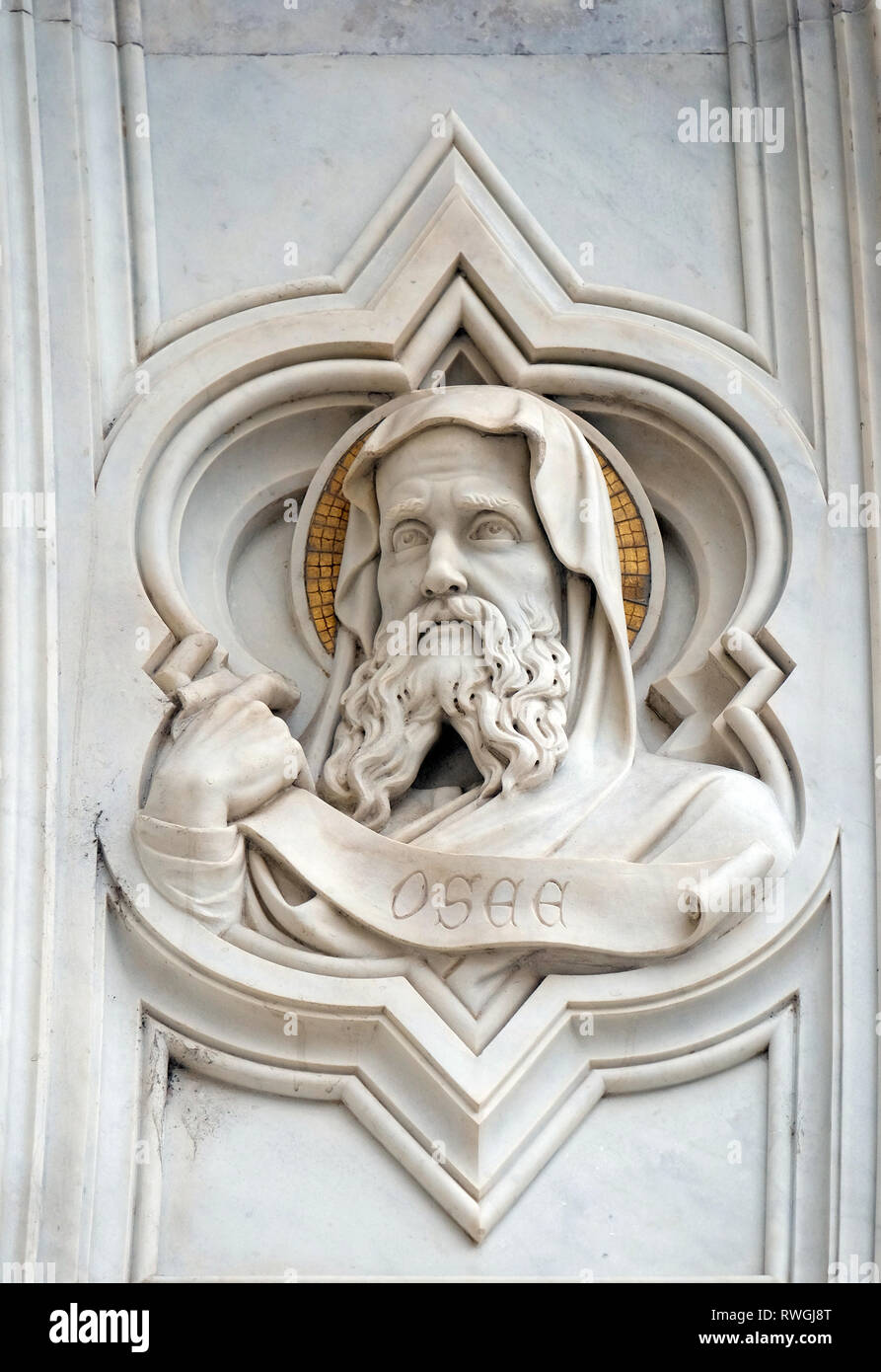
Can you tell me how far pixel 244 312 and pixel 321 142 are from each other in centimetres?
45

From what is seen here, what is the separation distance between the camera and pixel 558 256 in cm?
588

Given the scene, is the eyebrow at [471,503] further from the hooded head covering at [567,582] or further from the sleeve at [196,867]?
the sleeve at [196,867]

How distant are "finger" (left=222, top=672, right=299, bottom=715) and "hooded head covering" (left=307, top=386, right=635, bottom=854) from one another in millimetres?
91

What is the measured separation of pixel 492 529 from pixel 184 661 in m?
0.66

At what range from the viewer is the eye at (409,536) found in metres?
5.52

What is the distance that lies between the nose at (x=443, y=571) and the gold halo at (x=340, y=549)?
337 mm

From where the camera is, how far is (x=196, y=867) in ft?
17.0

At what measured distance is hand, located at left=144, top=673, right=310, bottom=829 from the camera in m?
5.20

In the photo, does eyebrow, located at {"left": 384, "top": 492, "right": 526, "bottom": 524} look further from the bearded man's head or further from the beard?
the beard

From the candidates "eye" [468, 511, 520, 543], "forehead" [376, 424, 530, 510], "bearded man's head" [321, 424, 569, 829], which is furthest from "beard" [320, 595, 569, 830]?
"forehead" [376, 424, 530, 510]

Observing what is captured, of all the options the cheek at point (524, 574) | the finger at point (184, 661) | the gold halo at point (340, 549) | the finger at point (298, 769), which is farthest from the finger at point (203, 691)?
the cheek at point (524, 574)

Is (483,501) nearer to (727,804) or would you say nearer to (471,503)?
(471,503)
